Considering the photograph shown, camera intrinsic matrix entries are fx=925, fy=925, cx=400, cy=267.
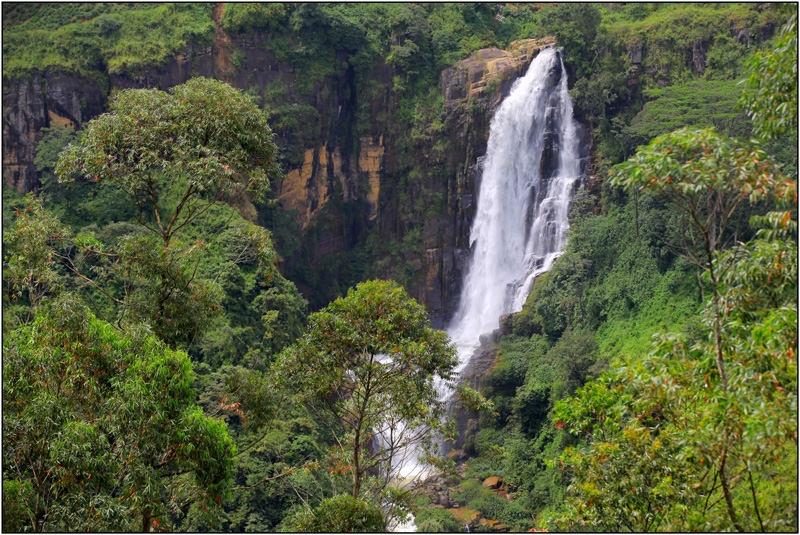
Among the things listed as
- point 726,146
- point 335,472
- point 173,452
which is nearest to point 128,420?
point 173,452

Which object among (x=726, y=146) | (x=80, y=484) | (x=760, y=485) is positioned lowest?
(x=760, y=485)

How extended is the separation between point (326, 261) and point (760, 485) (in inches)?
1041

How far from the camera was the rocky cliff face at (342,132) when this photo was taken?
31.9 meters

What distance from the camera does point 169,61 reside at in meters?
33.8

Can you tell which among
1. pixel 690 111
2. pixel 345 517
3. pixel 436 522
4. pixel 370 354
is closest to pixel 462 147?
pixel 690 111

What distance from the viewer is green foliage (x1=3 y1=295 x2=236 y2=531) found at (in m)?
8.98

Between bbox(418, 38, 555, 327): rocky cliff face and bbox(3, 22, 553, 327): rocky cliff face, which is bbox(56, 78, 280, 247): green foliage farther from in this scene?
bbox(418, 38, 555, 327): rocky cliff face

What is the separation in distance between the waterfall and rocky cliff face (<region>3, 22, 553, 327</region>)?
0.95 metres

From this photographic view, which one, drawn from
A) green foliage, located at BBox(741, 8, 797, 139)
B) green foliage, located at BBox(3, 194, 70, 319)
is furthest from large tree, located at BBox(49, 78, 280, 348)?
green foliage, located at BBox(741, 8, 797, 139)

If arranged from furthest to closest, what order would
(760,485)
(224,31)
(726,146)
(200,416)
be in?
(224,31) → (760,485) → (200,416) → (726,146)

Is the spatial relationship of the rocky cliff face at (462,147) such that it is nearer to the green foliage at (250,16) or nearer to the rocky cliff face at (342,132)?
the rocky cliff face at (342,132)

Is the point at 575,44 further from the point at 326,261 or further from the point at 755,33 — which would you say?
the point at 326,261

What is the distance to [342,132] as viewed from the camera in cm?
3812

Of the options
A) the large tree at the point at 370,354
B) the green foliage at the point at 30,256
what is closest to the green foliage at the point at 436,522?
the large tree at the point at 370,354
